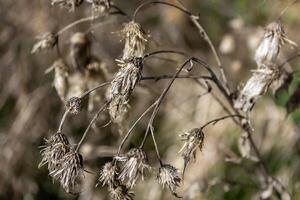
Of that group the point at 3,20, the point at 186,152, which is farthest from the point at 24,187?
the point at 186,152

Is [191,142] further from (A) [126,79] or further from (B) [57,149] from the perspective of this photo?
(B) [57,149]

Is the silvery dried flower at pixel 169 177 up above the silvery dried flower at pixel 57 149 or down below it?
above

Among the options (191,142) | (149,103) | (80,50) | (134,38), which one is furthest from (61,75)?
(149,103)

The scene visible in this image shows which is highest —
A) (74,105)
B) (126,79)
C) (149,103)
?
(149,103)

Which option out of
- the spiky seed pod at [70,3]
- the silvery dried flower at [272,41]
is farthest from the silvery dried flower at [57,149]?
the silvery dried flower at [272,41]

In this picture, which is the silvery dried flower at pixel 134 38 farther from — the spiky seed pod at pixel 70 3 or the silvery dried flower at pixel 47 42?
the silvery dried flower at pixel 47 42

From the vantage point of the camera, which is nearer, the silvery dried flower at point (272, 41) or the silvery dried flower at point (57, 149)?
the silvery dried flower at point (57, 149)

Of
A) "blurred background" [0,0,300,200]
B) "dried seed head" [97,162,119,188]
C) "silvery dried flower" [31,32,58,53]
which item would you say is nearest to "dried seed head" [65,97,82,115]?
"dried seed head" [97,162,119,188]
